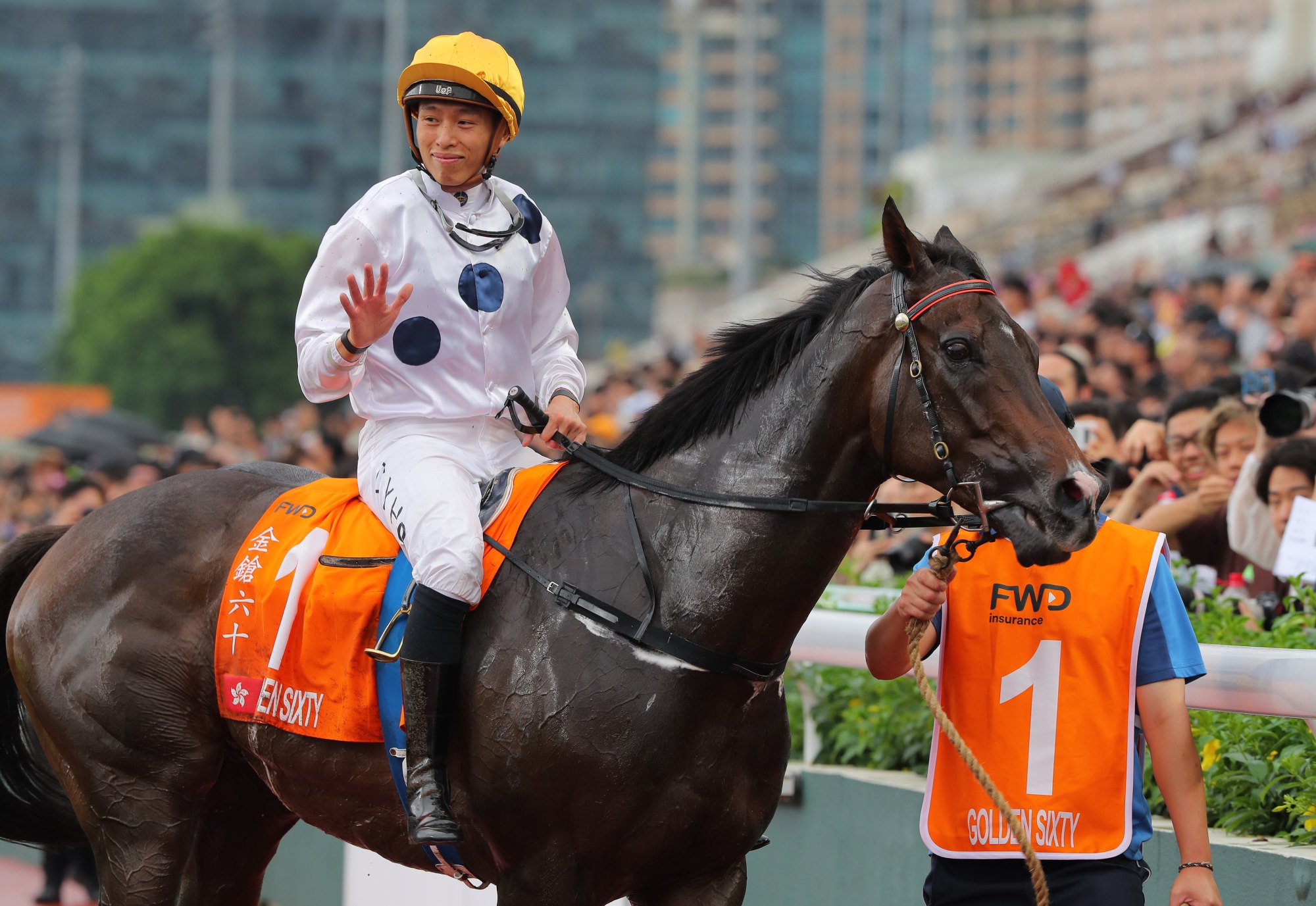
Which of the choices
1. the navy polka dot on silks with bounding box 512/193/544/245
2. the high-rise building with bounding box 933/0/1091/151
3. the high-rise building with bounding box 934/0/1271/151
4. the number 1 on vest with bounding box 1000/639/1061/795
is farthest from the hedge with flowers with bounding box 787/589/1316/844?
the high-rise building with bounding box 933/0/1091/151

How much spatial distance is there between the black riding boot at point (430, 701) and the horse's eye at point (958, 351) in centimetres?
118

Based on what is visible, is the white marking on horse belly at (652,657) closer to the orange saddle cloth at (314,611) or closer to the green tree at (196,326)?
the orange saddle cloth at (314,611)

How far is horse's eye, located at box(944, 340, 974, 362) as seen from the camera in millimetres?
3223

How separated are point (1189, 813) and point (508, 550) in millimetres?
1533

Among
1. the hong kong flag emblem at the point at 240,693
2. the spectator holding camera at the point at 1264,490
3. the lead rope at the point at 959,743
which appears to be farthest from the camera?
the spectator holding camera at the point at 1264,490

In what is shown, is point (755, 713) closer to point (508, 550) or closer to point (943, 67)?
point (508, 550)

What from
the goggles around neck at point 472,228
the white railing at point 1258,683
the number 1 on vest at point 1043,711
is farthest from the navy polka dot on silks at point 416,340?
the white railing at point 1258,683

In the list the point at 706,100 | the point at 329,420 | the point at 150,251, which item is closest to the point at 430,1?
the point at 150,251

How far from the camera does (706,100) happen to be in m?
143

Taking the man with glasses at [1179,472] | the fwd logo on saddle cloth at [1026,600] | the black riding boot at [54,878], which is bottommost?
the black riding boot at [54,878]

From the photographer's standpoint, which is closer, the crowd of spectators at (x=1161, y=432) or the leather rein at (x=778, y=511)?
the leather rein at (x=778, y=511)

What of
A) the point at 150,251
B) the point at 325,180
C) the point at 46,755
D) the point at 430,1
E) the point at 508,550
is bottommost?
the point at 46,755

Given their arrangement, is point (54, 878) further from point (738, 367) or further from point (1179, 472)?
point (738, 367)

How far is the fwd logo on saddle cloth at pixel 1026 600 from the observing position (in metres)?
3.37
